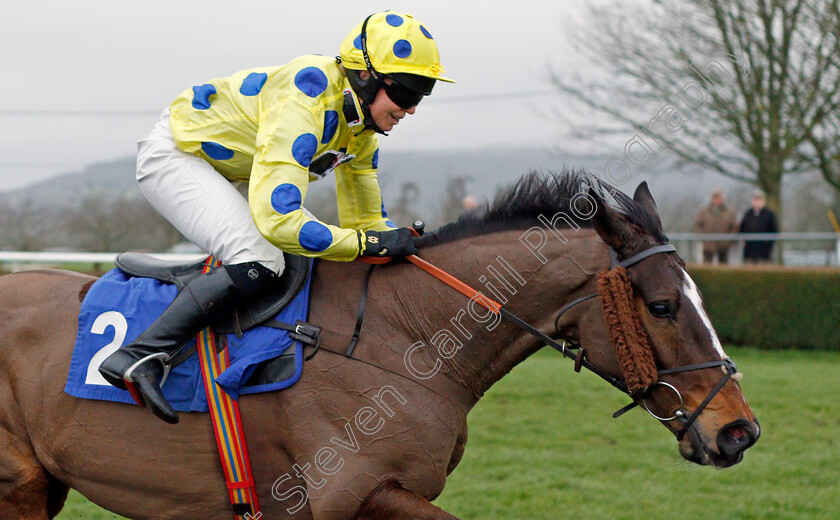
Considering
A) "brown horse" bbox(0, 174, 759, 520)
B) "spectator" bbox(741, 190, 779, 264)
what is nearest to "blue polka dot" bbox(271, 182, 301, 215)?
"brown horse" bbox(0, 174, 759, 520)

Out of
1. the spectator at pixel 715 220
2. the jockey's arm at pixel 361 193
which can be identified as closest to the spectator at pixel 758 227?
the spectator at pixel 715 220

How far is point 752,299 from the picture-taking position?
34.6 feet

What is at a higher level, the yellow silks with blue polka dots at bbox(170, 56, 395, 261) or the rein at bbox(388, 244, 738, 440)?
the yellow silks with blue polka dots at bbox(170, 56, 395, 261)

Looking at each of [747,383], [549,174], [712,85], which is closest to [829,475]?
[747,383]

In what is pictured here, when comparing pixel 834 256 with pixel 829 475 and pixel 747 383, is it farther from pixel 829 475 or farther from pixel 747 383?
pixel 829 475

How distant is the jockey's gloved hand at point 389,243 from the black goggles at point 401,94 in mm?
434

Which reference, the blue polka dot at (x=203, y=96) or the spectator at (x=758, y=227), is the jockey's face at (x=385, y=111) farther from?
the spectator at (x=758, y=227)

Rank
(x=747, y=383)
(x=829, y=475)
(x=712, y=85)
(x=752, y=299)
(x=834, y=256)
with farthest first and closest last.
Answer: (x=712, y=85), (x=834, y=256), (x=752, y=299), (x=747, y=383), (x=829, y=475)

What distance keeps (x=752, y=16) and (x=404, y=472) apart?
14073 millimetres

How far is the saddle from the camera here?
268 centimetres

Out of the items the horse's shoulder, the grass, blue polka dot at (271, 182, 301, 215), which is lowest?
the grass

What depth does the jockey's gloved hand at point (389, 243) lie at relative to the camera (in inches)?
105

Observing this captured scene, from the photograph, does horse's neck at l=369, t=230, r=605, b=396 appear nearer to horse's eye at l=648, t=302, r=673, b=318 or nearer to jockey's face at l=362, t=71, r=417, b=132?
horse's eye at l=648, t=302, r=673, b=318

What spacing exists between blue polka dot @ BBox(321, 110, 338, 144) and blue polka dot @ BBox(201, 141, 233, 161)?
0.36m
